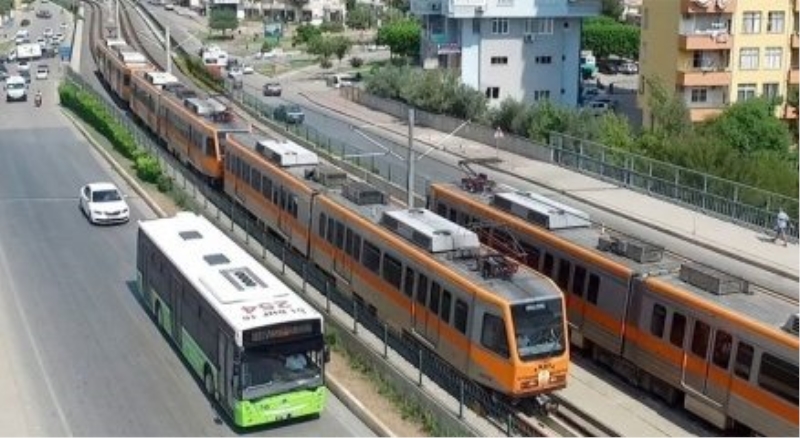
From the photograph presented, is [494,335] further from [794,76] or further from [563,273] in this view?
[794,76]

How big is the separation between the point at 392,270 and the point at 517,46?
55.5 metres

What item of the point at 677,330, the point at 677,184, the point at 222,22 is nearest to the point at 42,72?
the point at 677,184

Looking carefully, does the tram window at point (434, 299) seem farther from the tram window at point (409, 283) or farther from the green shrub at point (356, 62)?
the green shrub at point (356, 62)

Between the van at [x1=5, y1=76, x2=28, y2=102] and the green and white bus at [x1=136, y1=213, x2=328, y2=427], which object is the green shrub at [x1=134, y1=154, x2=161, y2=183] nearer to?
the green and white bus at [x1=136, y1=213, x2=328, y2=427]

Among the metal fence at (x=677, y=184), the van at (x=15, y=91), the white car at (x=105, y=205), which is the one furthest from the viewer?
the van at (x=15, y=91)

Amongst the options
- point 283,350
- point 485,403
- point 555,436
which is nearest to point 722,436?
point 555,436

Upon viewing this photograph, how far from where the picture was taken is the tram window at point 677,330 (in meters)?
21.2

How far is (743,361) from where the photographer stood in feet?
64.4

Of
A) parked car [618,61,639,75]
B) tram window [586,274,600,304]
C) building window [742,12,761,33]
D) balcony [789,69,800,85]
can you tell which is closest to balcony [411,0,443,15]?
building window [742,12,761,33]

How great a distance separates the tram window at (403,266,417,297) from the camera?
2370 cm

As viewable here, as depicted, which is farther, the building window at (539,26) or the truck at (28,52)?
the truck at (28,52)

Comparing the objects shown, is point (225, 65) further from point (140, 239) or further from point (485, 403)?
point (485, 403)

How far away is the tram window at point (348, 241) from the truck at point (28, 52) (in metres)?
78.9

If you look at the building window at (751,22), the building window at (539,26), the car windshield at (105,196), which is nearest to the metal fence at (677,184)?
the building window at (751,22)
